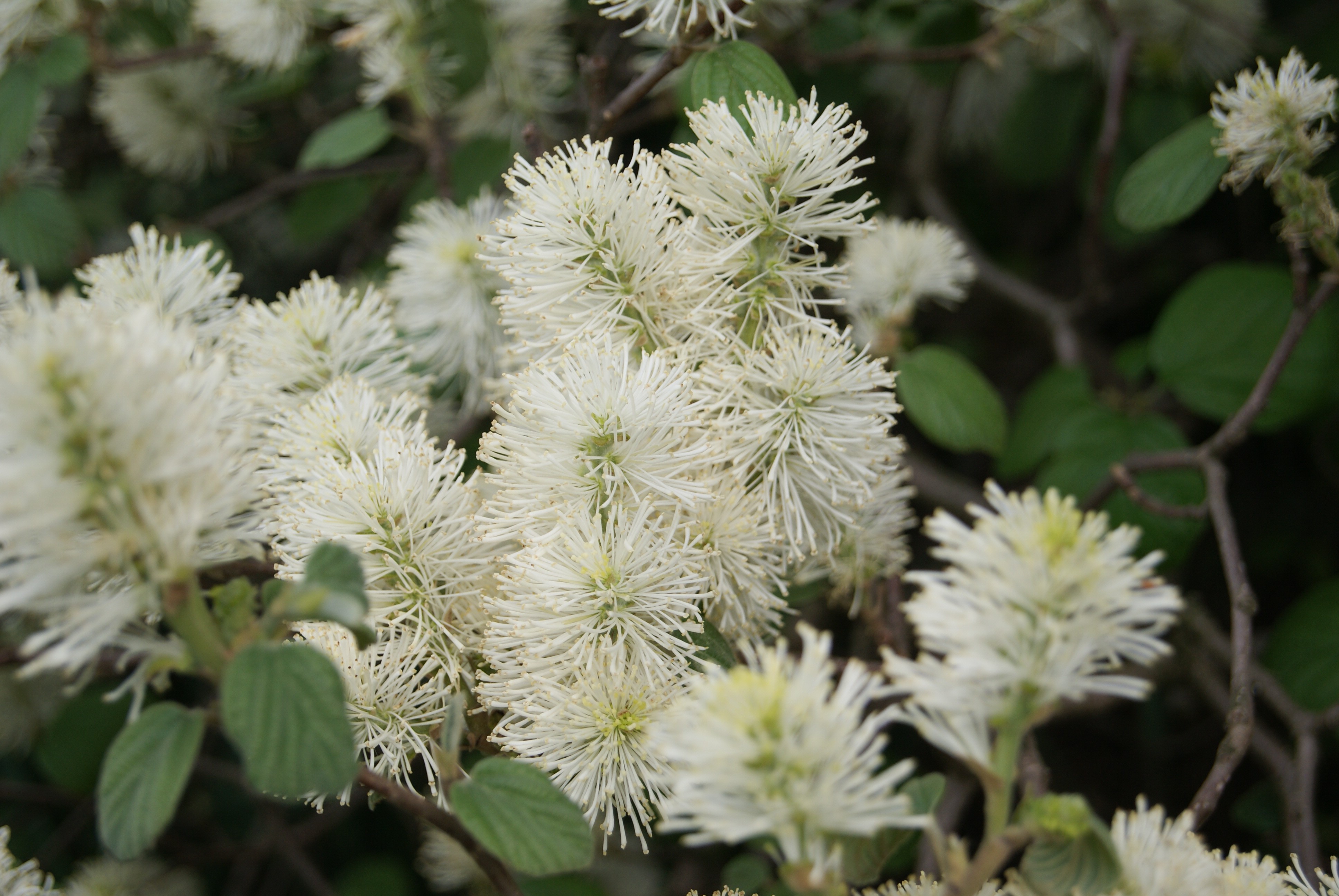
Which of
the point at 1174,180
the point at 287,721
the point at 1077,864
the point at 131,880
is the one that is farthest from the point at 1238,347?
the point at 131,880

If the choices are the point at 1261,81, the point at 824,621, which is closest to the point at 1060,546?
the point at 1261,81

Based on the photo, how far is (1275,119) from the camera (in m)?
1.15

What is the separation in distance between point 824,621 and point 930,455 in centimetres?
67

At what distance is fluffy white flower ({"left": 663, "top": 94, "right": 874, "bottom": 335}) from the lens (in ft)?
3.27

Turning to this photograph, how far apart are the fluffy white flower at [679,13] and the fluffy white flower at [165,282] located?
583 millimetres

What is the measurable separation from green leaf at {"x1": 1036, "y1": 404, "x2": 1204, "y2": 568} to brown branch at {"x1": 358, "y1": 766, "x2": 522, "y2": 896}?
1038 mm

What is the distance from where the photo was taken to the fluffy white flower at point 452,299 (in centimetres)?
142

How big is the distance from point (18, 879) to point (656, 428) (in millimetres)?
777

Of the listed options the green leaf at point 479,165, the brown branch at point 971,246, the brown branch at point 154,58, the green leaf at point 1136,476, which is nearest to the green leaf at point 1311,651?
the green leaf at point 1136,476

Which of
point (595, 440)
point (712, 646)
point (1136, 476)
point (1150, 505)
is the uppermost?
point (1136, 476)

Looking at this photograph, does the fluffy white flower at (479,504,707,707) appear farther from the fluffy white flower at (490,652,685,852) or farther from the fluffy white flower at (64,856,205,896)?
the fluffy white flower at (64,856,205,896)

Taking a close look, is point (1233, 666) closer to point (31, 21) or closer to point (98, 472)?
point (98, 472)

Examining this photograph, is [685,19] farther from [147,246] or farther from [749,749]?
[749,749]

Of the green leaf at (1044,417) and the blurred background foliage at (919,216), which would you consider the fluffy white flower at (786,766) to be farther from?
the green leaf at (1044,417)
